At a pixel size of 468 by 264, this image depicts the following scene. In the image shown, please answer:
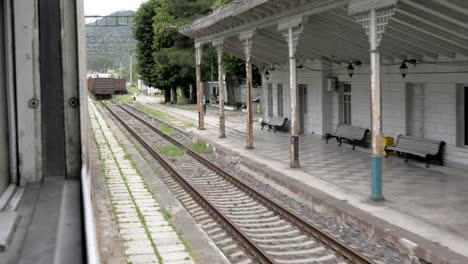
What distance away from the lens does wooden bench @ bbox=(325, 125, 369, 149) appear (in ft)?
58.7

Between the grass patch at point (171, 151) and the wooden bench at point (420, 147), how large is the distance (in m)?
7.06

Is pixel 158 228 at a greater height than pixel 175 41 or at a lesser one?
lesser

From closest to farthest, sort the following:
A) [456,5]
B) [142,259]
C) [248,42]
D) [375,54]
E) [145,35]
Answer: [142,259]
[456,5]
[375,54]
[248,42]
[145,35]

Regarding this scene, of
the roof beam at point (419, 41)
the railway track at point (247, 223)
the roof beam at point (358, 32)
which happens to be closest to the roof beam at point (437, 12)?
the roof beam at point (419, 41)

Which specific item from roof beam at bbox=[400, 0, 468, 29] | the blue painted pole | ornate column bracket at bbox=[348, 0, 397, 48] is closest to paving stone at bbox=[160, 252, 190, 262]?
the blue painted pole

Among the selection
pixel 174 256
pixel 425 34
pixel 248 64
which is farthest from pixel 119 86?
pixel 174 256

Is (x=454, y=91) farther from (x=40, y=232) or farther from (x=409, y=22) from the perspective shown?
(x=40, y=232)

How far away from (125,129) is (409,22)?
20.1 meters

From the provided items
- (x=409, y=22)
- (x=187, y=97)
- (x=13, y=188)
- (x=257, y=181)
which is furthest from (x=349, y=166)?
(x=187, y=97)

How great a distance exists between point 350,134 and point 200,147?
18.3ft

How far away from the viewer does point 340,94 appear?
65.5 feet

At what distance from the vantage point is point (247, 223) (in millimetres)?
9867

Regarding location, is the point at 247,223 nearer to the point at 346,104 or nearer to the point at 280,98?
the point at 346,104

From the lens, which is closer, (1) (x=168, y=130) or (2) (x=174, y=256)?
(2) (x=174, y=256)
